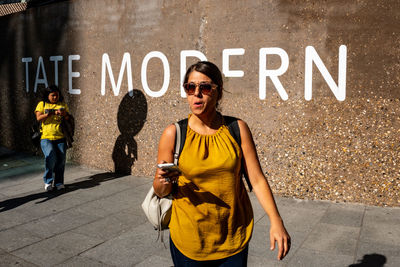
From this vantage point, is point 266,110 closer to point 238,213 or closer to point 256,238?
point 256,238

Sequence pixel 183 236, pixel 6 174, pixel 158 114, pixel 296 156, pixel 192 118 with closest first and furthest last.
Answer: pixel 183 236, pixel 192 118, pixel 296 156, pixel 158 114, pixel 6 174

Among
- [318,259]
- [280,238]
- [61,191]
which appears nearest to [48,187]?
[61,191]

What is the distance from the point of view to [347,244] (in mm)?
4090

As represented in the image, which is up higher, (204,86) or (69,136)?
(204,86)

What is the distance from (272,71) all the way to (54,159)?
3.69 metres

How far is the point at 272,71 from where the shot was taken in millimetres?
5742

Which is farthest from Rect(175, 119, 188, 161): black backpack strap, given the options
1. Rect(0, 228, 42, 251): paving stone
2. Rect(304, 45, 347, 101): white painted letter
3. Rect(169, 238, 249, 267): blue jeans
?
Rect(304, 45, 347, 101): white painted letter

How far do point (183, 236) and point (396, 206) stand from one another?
4041 millimetres

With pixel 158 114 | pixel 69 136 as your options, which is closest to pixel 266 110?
pixel 158 114

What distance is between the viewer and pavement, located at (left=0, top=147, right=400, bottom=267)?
384 cm

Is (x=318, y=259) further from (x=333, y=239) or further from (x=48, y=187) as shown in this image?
(x=48, y=187)

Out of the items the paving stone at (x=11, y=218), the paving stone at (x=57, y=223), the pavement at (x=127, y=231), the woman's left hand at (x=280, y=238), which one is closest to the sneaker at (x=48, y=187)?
the pavement at (x=127, y=231)

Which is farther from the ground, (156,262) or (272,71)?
(272,71)

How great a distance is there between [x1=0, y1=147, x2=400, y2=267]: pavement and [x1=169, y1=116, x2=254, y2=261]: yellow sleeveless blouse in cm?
171
